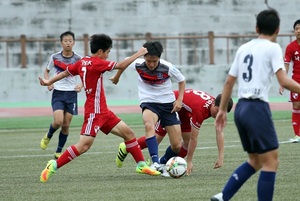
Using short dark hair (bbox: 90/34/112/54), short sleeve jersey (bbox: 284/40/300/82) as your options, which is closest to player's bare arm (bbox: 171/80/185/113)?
short dark hair (bbox: 90/34/112/54)

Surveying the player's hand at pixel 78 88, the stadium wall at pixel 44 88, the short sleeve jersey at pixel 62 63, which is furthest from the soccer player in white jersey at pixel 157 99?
the stadium wall at pixel 44 88

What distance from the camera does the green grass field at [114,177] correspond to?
8852mm

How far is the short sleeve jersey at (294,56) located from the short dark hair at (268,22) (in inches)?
317

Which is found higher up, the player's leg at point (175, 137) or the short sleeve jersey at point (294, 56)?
the short sleeve jersey at point (294, 56)

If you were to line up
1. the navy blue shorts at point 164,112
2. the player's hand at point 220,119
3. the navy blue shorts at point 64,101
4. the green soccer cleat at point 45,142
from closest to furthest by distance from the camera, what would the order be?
the player's hand at point 220,119 → the navy blue shorts at point 164,112 → the navy blue shorts at point 64,101 → the green soccer cleat at point 45,142

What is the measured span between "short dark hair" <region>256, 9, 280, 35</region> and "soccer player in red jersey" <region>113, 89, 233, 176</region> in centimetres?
264

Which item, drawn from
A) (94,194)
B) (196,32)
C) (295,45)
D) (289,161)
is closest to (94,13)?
(196,32)

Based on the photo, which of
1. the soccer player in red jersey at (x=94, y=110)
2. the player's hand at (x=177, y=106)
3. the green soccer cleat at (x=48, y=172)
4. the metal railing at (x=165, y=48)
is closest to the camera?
the green soccer cleat at (x=48, y=172)

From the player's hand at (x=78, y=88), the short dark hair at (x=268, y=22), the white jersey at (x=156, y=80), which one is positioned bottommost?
the player's hand at (x=78, y=88)

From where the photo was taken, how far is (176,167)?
1023 cm

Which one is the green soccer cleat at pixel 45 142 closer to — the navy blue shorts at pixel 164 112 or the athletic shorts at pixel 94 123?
the navy blue shorts at pixel 164 112

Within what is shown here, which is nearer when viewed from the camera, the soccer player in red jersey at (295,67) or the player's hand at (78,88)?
the player's hand at (78,88)

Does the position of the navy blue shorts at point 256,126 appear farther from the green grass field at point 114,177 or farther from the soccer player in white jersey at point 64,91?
the soccer player in white jersey at point 64,91

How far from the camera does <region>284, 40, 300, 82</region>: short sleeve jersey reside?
15.4 metres
